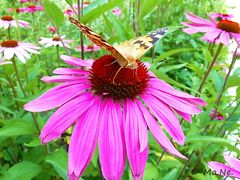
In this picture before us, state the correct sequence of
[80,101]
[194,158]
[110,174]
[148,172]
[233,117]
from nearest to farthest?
[110,174], [80,101], [148,172], [233,117], [194,158]

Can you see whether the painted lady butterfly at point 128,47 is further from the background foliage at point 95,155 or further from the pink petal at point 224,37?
the pink petal at point 224,37

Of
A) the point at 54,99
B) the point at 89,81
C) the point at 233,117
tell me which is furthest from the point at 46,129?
the point at 233,117

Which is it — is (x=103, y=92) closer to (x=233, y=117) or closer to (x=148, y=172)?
(x=148, y=172)

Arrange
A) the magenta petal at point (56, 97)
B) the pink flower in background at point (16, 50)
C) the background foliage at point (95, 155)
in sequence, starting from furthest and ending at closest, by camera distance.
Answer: the pink flower in background at point (16, 50) → the background foliage at point (95, 155) → the magenta petal at point (56, 97)

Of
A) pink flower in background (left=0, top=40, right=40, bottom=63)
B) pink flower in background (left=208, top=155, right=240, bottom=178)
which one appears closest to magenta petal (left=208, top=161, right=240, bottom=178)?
pink flower in background (left=208, top=155, right=240, bottom=178)

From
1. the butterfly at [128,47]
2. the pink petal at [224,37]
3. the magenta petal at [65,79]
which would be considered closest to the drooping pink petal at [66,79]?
the magenta petal at [65,79]

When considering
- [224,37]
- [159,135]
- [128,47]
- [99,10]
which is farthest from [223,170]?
[224,37]
